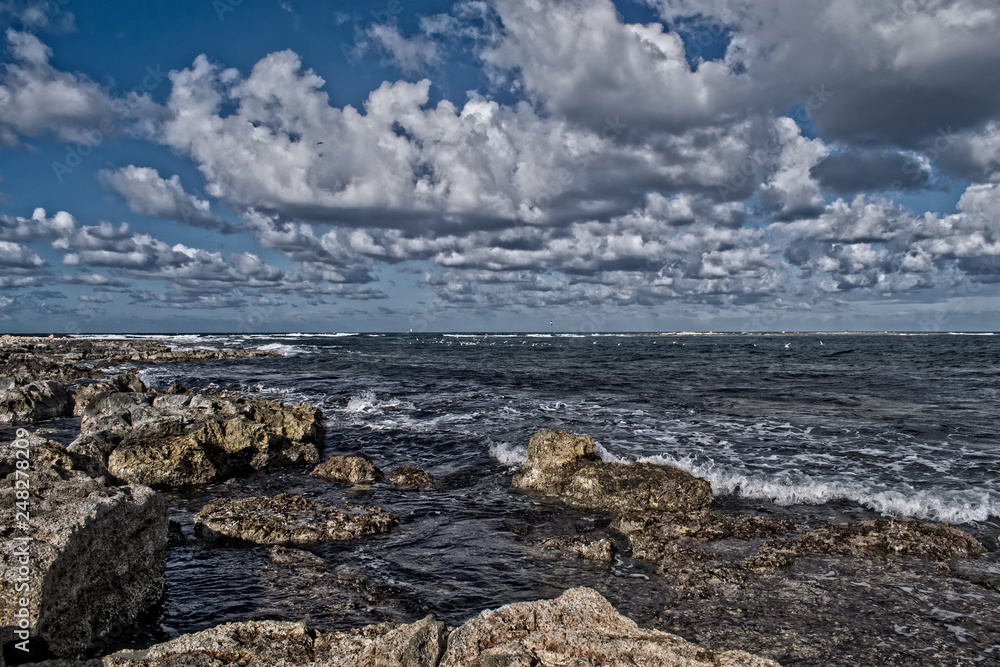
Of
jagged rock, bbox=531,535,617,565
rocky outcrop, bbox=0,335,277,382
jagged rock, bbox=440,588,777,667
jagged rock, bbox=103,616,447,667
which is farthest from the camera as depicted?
rocky outcrop, bbox=0,335,277,382

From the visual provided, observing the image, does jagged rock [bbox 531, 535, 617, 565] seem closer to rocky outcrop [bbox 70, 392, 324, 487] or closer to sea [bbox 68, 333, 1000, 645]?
sea [bbox 68, 333, 1000, 645]

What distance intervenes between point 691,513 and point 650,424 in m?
10.7

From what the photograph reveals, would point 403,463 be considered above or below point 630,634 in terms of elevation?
below

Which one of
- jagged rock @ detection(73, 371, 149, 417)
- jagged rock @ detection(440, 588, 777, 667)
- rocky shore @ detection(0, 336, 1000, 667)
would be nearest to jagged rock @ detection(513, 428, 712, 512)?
rocky shore @ detection(0, 336, 1000, 667)

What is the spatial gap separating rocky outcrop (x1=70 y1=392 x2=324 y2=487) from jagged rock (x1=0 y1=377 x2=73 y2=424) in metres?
4.11

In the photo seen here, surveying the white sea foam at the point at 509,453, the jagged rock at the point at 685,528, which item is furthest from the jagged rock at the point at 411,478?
the jagged rock at the point at 685,528

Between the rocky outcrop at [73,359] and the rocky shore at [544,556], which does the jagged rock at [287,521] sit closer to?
the rocky shore at [544,556]

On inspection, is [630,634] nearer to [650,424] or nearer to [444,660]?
[444,660]

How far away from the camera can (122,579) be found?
5.94 m

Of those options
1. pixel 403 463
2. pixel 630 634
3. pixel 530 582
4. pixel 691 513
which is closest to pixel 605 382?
pixel 403 463

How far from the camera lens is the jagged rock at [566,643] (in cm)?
420

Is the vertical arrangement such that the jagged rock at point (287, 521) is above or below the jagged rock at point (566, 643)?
below

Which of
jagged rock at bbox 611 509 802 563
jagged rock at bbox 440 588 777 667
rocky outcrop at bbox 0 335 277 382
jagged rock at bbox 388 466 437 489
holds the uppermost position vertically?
jagged rock at bbox 440 588 777 667

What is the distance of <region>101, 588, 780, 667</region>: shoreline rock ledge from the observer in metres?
4.23
